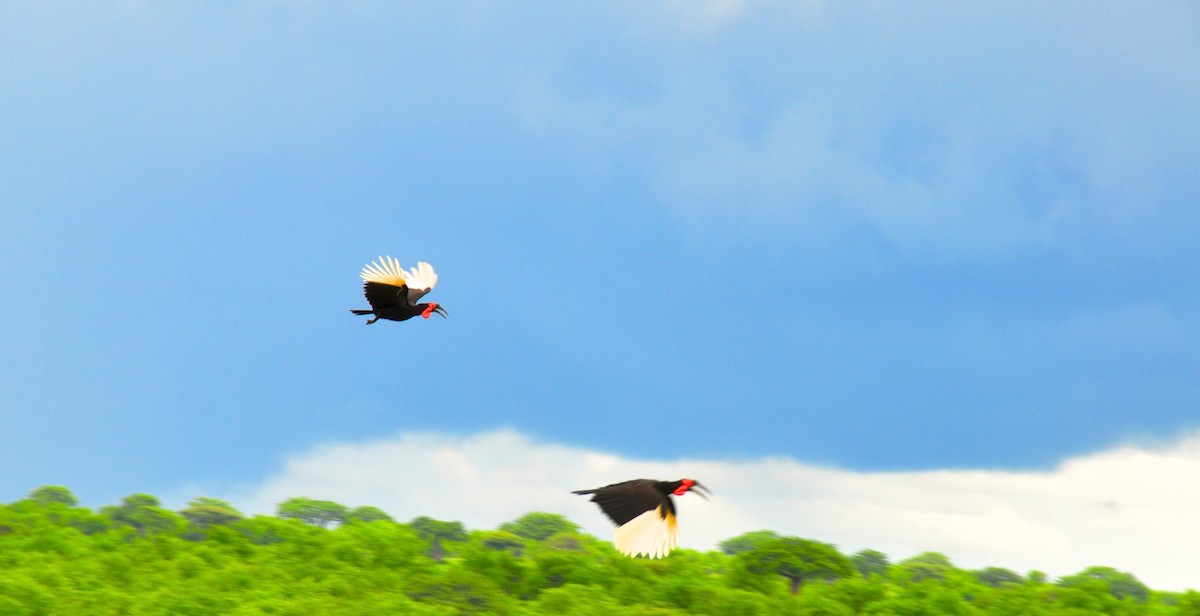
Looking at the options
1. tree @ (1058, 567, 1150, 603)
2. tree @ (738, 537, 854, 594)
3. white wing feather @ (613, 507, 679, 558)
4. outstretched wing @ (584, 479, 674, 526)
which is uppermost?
tree @ (1058, 567, 1150, 603)

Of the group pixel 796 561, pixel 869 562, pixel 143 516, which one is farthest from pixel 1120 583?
pixel 143 516

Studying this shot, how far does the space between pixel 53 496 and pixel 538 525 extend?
2903 cm

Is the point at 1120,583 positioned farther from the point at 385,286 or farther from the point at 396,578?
the point at 385,286

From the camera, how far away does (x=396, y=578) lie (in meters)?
47.8

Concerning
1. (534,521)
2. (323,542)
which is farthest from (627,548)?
(534,521)

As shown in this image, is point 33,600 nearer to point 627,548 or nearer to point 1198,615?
point 627,548

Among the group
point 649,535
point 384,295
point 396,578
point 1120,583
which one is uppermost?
point 1120,583

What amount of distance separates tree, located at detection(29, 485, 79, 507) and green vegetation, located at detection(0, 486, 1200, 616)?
167 inches

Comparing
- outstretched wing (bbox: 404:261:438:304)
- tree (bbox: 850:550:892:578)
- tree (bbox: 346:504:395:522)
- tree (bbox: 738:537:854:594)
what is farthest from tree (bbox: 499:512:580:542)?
outstretched wing (bbox: 404:261:438:304)

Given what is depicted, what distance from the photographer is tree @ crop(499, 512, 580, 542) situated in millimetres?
77125

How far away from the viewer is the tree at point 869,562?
81.1 m

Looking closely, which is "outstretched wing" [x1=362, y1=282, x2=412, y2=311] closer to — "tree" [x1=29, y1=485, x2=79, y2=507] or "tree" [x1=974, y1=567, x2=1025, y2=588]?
"tree" [x1=29, y1=485, x2=79, y2=507]

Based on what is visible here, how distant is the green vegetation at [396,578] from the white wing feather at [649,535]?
62.3ft

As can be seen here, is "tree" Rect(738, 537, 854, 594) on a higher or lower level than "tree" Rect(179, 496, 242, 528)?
lower
